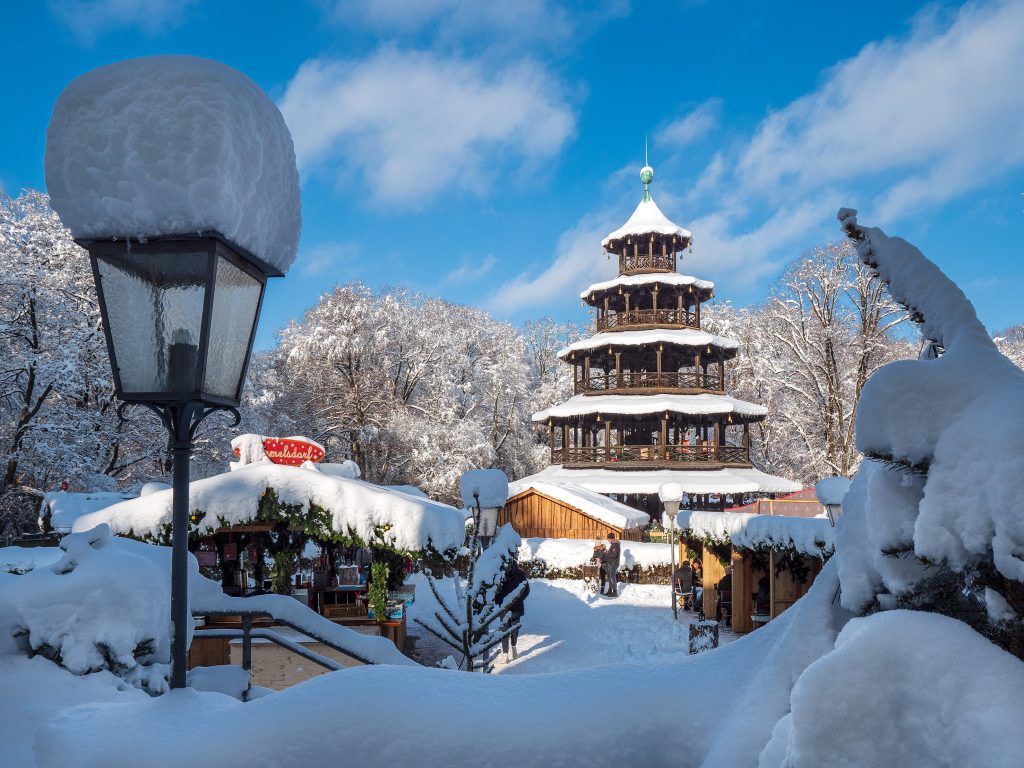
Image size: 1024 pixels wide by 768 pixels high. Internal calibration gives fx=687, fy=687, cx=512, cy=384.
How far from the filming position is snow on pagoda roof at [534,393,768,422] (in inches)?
1091

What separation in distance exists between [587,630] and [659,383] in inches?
642

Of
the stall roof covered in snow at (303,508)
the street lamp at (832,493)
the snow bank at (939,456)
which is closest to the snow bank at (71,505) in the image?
the stall roof covered in snow at (303,508)

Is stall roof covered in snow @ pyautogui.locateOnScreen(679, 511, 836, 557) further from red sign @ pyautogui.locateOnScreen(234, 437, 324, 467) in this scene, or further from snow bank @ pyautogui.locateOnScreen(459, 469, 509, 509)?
red sign @ pyautogui.locateOnScreen(234, 437, 324, 467)

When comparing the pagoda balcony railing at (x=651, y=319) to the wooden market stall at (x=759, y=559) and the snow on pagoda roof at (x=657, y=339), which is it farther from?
the wooden market stall at (x=759, y=559)

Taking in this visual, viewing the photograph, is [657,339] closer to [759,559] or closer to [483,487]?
[759,559]

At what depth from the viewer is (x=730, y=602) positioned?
16094 millimetres

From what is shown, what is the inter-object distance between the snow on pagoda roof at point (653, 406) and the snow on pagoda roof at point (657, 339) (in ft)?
7.25

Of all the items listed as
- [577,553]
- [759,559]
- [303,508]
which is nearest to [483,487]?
[303,508]

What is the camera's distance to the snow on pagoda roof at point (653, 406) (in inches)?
1091

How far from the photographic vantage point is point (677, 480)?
27.0m

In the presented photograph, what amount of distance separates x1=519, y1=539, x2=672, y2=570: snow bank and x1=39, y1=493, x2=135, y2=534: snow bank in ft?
39.4

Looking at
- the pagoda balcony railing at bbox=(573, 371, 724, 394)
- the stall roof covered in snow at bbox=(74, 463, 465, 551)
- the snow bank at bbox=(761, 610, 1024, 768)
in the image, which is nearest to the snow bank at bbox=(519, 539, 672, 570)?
the pagoda balcony railing at bbox=(573, 371, 724, 394)

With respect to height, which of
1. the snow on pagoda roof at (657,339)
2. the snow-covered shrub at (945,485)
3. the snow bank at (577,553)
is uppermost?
the snow on pagoda roof at (657,339)

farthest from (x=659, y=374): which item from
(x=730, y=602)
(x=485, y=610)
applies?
(x=485, y=610)
